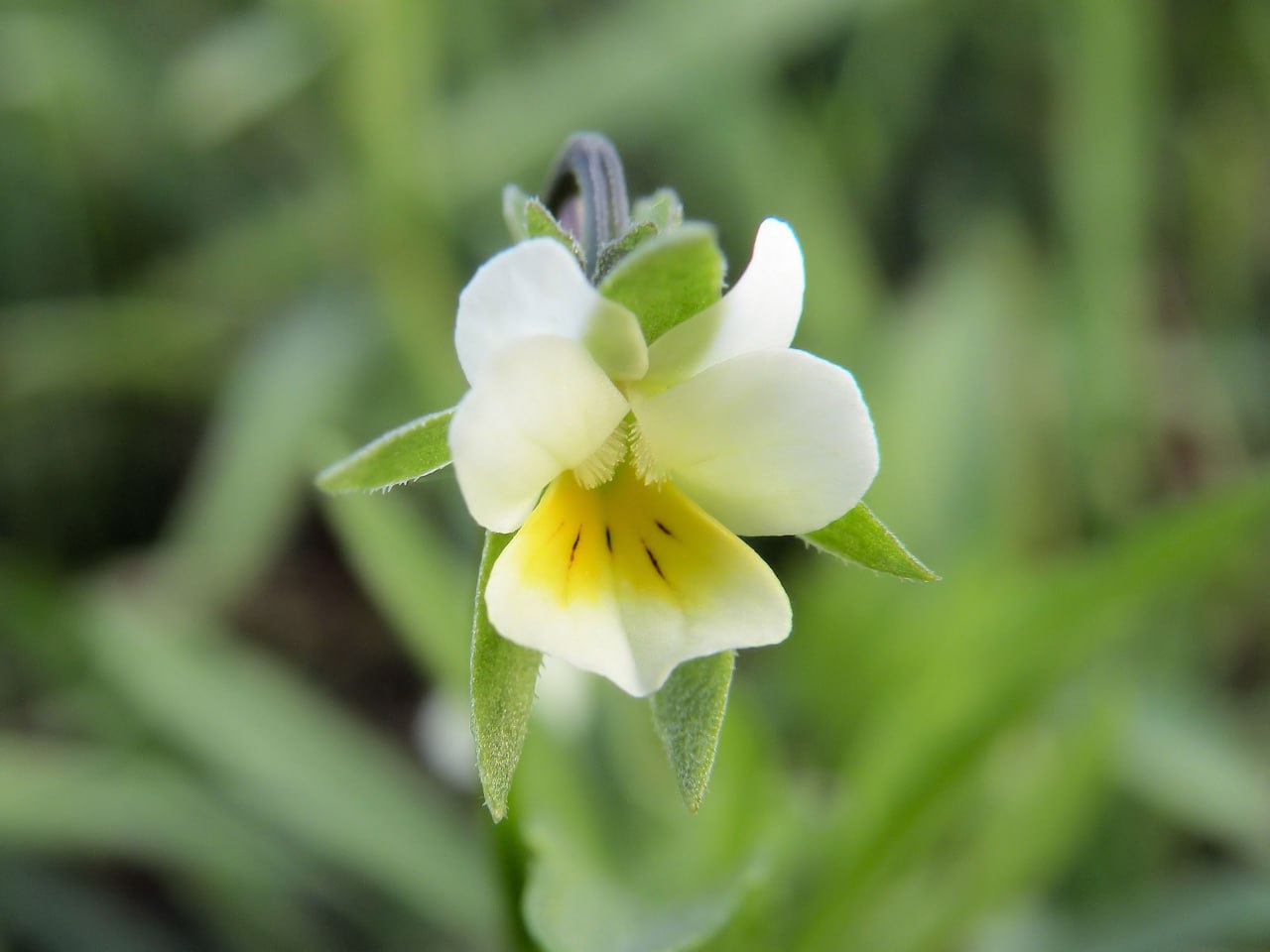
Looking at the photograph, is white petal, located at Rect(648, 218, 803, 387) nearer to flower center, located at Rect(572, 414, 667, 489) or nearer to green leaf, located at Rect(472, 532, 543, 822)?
flower center, located at Rect(572, 414, 667, 489)

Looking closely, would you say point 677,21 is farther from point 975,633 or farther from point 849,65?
point 975,633

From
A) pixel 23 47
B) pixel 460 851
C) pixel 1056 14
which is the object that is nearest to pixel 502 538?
pixel 460 851

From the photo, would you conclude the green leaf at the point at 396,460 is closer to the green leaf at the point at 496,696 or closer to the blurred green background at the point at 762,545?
the green leaf at the point at 496,696

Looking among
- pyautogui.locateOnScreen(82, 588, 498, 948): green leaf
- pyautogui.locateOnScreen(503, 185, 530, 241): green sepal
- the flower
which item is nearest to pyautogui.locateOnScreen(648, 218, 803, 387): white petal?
the flower

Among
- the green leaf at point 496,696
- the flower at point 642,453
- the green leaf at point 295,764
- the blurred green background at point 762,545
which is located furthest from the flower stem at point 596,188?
the green leaf at point 295,764

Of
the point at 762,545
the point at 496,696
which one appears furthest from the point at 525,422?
the point at 762,545

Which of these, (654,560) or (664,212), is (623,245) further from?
(654,560)
